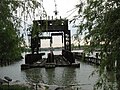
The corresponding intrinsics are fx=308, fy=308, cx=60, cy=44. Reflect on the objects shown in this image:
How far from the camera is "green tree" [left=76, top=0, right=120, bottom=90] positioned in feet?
15.4

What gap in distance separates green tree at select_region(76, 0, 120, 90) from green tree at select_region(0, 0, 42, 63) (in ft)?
9.63

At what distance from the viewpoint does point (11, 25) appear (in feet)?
28.6

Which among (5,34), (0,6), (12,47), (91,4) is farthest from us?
(12,47)

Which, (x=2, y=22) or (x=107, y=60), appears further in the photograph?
(x=2, y=22)

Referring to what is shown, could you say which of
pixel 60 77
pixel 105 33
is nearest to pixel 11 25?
pixel 105 33

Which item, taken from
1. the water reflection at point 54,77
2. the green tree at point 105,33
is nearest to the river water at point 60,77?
the water reflection at point 54,77

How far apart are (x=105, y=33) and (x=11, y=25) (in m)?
4.42

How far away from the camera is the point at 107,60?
4934mm

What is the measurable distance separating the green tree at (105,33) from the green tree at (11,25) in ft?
9.63

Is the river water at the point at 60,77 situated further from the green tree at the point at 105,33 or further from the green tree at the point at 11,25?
the green tree at the point at 105,33

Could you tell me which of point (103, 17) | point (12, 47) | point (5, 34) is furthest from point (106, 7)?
point (12, 47)

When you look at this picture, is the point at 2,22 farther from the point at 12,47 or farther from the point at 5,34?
the point at 12,47

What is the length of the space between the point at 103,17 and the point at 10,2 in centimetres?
397

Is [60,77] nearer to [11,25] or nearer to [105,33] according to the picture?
[11,25]
